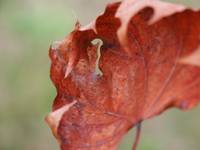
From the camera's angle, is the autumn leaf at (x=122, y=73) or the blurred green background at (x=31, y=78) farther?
the blurred green background at (x=31, y=78)

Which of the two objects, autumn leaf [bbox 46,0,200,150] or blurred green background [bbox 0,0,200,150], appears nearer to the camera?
autumn leaf [bbox 46,0,200,150]

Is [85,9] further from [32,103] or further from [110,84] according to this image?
[110,84]

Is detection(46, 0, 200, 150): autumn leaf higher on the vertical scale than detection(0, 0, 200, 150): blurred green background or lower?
higher

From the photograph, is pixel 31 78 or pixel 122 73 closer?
pixel 122 73

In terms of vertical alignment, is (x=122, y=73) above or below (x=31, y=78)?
above

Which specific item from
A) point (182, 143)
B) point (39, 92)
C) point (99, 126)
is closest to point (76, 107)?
point (99, 126)
